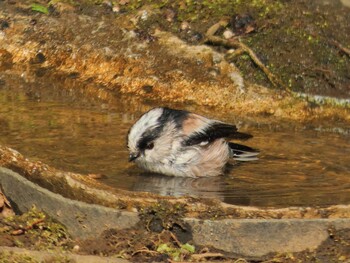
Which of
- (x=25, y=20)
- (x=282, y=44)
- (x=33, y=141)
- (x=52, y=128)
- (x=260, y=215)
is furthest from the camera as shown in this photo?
(x=25, y=20)

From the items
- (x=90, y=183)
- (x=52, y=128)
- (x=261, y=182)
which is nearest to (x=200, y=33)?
(x=52, y=128)

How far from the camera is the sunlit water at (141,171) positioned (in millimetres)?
7352

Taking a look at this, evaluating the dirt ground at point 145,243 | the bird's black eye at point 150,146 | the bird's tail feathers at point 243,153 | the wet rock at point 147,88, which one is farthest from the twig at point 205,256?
the wet rock at point 147,88

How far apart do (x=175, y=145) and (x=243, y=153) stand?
0.69 metres

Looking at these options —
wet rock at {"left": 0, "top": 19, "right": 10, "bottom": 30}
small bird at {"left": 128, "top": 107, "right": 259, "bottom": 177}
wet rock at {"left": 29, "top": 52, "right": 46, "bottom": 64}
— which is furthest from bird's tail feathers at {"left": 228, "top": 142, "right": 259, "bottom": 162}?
wet rock at {"left": 0, "top": 19, "right": 10, "bottom": 30}

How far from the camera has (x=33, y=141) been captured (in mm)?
8367

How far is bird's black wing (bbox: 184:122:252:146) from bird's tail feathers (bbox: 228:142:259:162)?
0.32ft

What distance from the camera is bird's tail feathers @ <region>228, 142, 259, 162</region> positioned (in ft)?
27.0

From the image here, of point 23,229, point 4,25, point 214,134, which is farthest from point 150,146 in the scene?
point 4,25

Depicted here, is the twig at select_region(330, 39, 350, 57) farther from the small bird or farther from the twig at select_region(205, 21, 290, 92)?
the small bird

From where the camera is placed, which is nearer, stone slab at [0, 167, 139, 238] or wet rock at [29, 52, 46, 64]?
stone slab at [0, 167, 139, 238]

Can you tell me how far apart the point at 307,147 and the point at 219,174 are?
1134 mm

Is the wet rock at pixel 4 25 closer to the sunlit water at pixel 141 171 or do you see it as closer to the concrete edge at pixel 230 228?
the sunlit water at pixel 141 171

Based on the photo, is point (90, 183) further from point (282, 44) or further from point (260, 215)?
point (282, 44)
